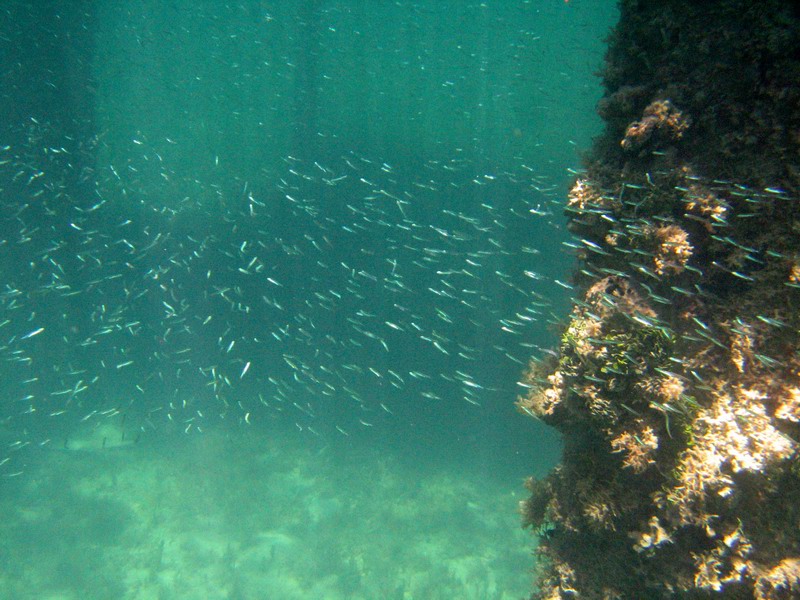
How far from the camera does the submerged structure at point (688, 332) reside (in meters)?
3.73

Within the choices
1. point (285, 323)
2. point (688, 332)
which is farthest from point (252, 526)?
point (688, 332)

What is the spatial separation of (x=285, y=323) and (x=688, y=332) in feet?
60.5

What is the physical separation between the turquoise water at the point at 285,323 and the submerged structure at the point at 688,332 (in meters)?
9.75

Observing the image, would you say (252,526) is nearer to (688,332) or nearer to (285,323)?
(285,323)

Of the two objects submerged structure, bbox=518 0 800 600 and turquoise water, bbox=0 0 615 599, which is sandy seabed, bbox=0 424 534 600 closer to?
turquoise water, bbox=0 0 615 599

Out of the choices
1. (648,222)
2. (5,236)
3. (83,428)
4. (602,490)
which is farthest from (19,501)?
(648,222)

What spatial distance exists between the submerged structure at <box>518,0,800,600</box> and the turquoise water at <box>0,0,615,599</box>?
9.75m

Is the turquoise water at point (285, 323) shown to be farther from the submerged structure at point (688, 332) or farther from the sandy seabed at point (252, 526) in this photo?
the submerged structure at point (688, 332)

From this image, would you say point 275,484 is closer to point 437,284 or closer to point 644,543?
point 437,284

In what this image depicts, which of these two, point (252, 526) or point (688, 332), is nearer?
point (688, 332)

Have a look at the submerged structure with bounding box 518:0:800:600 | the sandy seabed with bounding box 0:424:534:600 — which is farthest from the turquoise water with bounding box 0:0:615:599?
the submerged structure with bounding box 518:0:800:600

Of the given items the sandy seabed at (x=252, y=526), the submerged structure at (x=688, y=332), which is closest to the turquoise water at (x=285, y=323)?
the sandy seabed at (x=252, y=526)

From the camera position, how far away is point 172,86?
28.0 m

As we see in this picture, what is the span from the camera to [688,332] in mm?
4320
